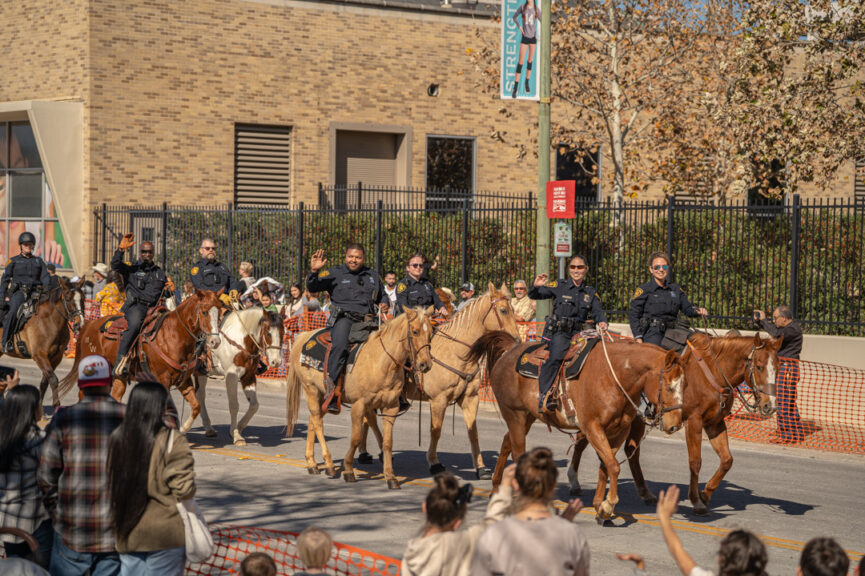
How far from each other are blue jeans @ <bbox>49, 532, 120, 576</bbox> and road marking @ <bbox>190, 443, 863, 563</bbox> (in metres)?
4.39

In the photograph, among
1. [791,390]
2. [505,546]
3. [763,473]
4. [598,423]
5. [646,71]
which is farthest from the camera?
[646,71]

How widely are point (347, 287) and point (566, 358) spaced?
10.2 feet

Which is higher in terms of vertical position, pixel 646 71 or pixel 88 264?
pixel 646 71

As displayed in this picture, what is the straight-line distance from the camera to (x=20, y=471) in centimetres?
655

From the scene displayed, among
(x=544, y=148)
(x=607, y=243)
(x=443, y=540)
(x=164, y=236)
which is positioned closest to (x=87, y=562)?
(x=443, y=540)

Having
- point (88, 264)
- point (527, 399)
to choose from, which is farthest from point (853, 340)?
point (88, 264)

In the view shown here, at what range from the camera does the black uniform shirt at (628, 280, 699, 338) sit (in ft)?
44.9

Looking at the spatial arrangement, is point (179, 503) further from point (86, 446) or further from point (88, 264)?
point (88, 264)

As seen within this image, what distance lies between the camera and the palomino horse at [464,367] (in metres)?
13.5

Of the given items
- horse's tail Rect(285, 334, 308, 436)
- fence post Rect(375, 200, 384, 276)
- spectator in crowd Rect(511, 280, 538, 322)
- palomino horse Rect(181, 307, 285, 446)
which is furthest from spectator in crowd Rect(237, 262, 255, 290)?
horse's tail Rect(285, 334, 308, 436)

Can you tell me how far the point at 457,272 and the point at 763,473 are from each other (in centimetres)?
1211

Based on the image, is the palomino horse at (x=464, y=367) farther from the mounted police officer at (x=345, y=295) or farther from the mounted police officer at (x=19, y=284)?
the mounted police officer at (x=19, y=284)

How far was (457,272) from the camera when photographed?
25766 mm

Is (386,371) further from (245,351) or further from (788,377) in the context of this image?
(788,377)
